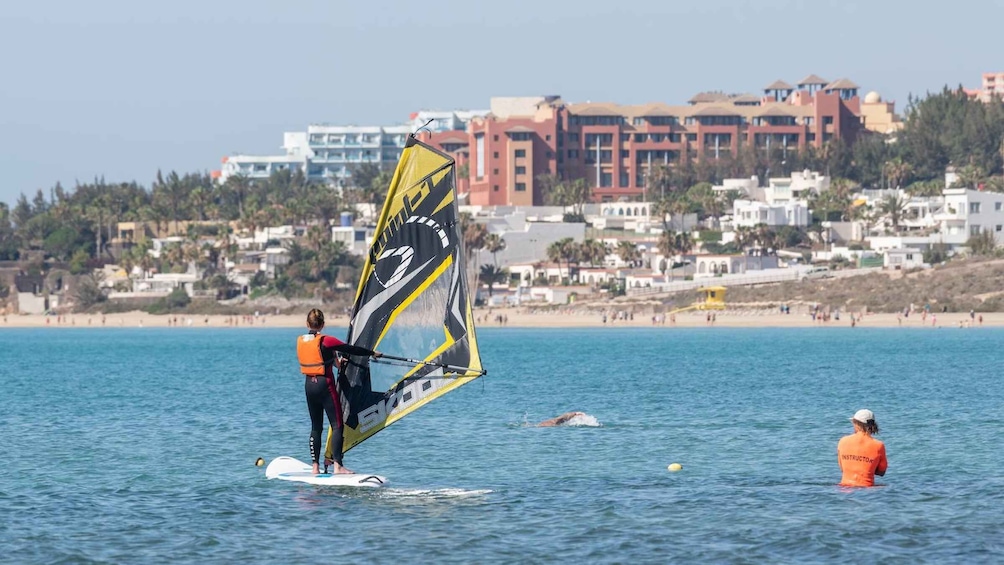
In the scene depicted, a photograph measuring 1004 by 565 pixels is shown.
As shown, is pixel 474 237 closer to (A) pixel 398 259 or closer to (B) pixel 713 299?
(B) pixel 713 299

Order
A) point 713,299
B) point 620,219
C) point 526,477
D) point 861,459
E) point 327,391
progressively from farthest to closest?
point 620,219 < point 713,299 < point 526,477 < point 861,459 < point 327,391

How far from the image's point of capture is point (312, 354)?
20.0 metres

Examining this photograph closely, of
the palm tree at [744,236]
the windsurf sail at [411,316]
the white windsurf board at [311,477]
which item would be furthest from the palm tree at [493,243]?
the windsurf sail at [411,316]

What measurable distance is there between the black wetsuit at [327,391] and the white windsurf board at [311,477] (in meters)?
0.85

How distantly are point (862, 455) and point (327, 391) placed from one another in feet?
24.2

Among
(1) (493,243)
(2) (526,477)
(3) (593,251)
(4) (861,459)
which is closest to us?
(4) (861,459)

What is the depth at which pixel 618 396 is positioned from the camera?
48438 mm

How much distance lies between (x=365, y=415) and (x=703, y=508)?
4.86 metres

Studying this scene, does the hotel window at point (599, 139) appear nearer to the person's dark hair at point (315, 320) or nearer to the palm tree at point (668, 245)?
the palm tree at point (668, 245)

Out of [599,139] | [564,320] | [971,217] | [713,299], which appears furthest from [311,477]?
[599,139]

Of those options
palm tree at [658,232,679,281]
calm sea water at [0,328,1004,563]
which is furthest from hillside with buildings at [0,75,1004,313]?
calm sea water at [0,328,1004,563]

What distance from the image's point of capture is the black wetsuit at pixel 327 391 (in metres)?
19.9

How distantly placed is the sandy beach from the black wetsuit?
10178 cm

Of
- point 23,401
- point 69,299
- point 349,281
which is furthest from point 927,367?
point 69,299
